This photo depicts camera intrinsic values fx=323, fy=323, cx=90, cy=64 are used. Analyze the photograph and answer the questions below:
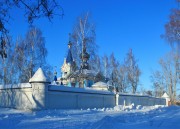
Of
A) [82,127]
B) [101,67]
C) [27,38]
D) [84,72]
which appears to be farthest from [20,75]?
[82,127]

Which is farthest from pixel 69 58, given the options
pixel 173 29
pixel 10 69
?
pixel 173 29

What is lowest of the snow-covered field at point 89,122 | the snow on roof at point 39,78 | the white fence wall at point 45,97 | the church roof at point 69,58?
the snow-covered field at point 89,122

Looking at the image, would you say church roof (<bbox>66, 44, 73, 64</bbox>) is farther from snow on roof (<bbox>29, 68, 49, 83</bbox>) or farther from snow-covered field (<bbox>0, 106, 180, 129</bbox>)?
snow-covered field (<bbox>0, 106, 180, 129</bbox>)

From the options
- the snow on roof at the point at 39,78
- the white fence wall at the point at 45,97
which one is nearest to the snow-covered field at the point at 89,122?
the white fence wall at the point at 45,97

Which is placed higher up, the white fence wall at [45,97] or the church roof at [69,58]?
the church roof at [69,58]

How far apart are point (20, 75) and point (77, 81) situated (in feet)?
25.2

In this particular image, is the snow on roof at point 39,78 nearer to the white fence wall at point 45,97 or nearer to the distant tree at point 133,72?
the white fence wall at point 45,97

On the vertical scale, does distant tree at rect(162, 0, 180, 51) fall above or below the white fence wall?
above

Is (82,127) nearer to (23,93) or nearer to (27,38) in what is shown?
(23,93)

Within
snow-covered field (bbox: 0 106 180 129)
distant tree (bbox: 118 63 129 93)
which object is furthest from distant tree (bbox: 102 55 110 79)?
snow-covered field (bbox: 0 106 180 129)

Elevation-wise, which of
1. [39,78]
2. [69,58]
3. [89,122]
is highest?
[69,58]

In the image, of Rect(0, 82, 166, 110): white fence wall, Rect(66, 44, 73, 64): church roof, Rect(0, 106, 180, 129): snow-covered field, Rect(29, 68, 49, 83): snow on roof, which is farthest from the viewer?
Rect(66, 44, 73, 64): church roof

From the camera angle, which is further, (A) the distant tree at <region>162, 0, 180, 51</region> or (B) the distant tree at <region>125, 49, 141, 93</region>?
(B) the distant tree at <region>125, 49, 141, 93</region>

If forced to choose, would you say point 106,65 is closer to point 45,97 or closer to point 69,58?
point 69,58
